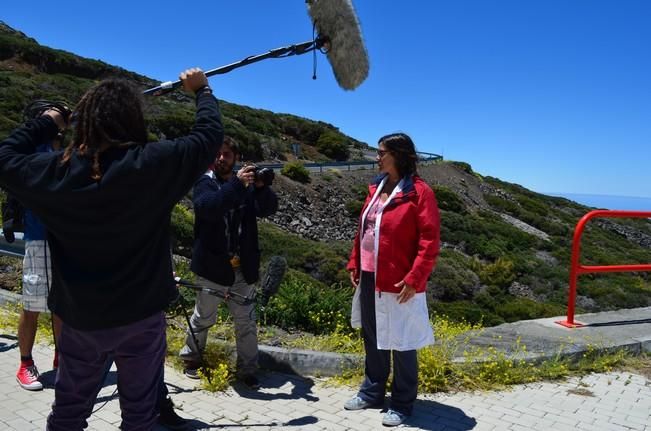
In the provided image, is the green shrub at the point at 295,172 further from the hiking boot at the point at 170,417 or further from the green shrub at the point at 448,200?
the hiking boot at the point at 170,417

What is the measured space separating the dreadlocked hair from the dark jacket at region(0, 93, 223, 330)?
0.03 metres

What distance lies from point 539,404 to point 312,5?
312 cm

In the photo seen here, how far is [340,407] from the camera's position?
393cm

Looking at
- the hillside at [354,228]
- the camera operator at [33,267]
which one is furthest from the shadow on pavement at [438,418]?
the camera operator at [33,267]

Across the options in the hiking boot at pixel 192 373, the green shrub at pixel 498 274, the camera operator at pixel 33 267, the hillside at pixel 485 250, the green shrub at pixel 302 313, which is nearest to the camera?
the camera operator at pixel 33 267

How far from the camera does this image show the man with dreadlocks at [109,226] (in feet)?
6.98

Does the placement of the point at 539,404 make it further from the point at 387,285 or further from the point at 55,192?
the point at 55,192

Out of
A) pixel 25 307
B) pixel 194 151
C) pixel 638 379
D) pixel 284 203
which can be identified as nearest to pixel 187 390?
pixel 25 307

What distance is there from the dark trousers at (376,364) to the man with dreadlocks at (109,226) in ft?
5.79

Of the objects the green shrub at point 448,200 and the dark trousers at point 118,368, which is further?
the green shrub at point 448,200

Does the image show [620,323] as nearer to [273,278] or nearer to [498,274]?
[273,278]

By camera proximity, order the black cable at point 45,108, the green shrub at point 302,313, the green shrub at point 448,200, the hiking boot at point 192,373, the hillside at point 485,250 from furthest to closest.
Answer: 1. the green shrub at point 448,200
2. the hillside at point 485,250
3. the green shrub at point 302,313
4. the hiking boot at point 192,373
5. the black cable at point 45,108

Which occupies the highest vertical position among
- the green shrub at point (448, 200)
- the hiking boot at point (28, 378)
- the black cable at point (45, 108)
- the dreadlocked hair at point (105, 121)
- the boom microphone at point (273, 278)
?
the green shrub at point (448, 200)

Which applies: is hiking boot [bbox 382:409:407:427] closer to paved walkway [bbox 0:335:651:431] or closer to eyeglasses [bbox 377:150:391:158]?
paved walkway [bbox 0:335:651:431]
